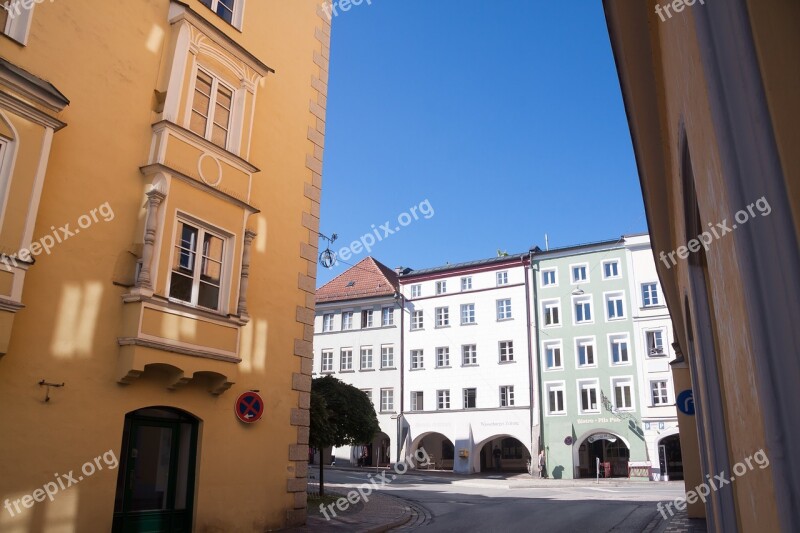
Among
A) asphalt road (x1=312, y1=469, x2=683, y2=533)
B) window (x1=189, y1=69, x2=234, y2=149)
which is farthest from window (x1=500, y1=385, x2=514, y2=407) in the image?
window (x1=189, y1=69, x2=234, y2=149)

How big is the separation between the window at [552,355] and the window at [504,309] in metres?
3.38

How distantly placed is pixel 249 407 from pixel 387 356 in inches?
1343

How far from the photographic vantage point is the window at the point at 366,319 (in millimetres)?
47006

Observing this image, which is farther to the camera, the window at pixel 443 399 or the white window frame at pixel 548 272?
the window at pixel 443 399

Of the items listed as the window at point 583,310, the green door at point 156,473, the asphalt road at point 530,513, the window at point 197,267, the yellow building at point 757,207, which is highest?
the window at point 583,310

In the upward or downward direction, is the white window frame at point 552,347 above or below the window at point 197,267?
above

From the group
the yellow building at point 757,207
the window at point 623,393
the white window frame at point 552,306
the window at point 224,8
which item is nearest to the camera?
the yellow building at point 757,207

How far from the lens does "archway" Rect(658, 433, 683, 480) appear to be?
36000 millimetres

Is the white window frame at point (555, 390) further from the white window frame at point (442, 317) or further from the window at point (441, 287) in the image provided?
the window at point (441, 287)

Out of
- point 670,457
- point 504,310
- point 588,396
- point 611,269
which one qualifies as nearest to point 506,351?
point 504,310

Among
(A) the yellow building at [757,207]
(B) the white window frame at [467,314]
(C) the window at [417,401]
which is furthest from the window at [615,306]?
(A) the yellow building at [757,207]

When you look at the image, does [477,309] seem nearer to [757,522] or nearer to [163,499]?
[163,499]

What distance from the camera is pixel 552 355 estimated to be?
1597 inches

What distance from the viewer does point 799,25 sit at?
164cm
